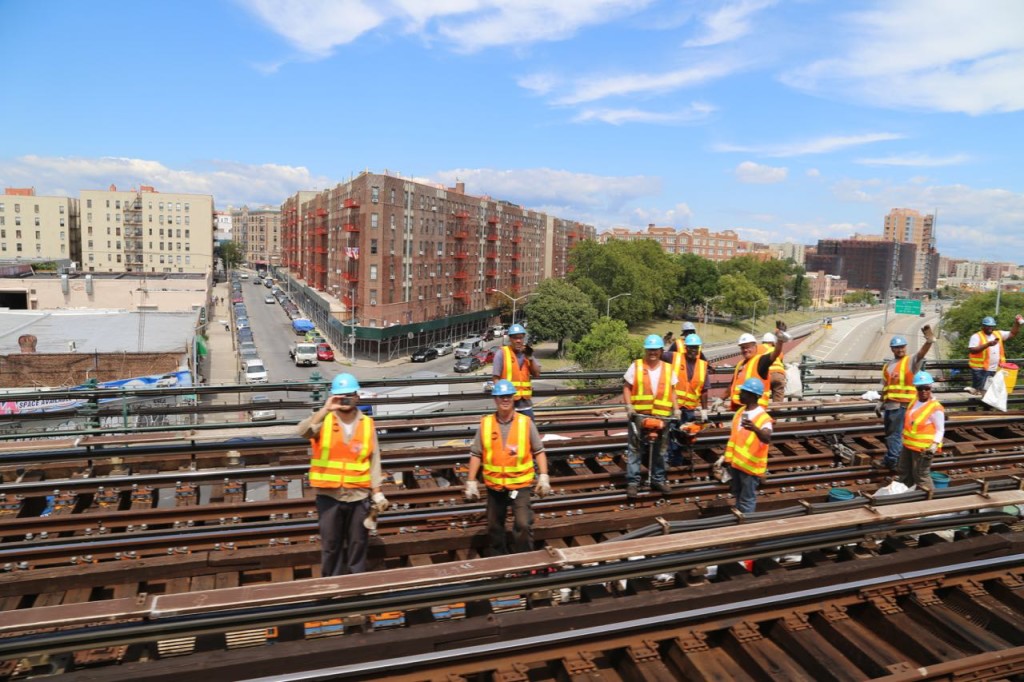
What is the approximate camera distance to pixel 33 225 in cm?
10594

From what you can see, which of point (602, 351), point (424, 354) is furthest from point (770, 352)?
point (424, 354)

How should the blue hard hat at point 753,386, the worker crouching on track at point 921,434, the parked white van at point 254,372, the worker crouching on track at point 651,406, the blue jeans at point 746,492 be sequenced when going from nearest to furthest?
the blue hard hat at point 753,386, the blue jeans at point 746,492, the worker crouching on track at point 651,406, the worker crouching on track at point 921,434, the parked white van at point 254,372

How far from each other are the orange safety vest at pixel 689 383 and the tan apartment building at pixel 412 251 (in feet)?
165

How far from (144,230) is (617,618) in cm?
11754

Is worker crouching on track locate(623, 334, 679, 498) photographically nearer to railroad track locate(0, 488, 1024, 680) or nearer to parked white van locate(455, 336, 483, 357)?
railroad track locate(0, 488, 1024, 680)

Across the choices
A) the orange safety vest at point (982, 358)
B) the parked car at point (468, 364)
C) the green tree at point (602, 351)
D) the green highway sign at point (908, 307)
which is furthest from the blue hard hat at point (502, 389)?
the green highway sign at point (908, 307)

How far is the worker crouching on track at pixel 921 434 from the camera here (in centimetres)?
A: 820

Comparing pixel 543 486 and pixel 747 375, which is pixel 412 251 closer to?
pixel 747 375

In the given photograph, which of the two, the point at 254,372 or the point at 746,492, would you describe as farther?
the point at 254,372

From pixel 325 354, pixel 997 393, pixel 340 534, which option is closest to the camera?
pixel 340 534

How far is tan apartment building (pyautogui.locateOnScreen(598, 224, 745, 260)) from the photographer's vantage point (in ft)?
562

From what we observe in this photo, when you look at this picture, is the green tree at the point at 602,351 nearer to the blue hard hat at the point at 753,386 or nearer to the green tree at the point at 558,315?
the green tree at the point at 558,315

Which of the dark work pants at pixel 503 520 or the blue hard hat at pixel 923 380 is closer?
the dark work pants at pixel 503 520

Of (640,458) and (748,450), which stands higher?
(748,450)
